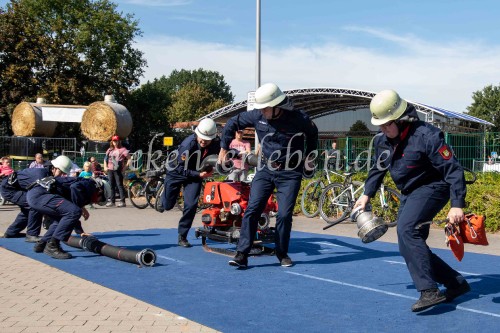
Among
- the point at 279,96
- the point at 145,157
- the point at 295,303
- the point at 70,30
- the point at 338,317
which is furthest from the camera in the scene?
the point at 70,30

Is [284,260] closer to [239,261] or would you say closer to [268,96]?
[239,261]

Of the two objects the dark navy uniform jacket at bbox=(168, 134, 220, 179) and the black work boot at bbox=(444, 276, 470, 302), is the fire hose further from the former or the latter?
the black work boot at bbox=(444, 276, 470, 302)

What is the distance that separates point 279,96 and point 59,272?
3.38 m

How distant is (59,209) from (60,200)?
134 millimetres

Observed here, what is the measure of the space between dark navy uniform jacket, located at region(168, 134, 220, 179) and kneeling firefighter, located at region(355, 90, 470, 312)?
3.98 m

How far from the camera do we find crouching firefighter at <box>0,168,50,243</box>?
9203mm

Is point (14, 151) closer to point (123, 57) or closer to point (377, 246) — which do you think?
point (377, 246)

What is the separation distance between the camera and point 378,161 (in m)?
6.12

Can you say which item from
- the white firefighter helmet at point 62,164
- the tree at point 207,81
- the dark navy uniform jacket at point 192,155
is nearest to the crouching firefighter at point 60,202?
the white firefighter helmet at point 62,164

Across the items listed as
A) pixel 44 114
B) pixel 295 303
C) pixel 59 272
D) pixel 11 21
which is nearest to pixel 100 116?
pixel 44 114

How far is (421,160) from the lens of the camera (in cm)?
561

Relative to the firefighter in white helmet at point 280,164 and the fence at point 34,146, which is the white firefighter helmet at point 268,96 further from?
the fence at point 34,146

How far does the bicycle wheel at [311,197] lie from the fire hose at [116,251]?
674cm

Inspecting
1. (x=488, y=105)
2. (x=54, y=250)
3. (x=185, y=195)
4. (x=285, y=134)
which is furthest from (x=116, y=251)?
(x=488, y=105)
